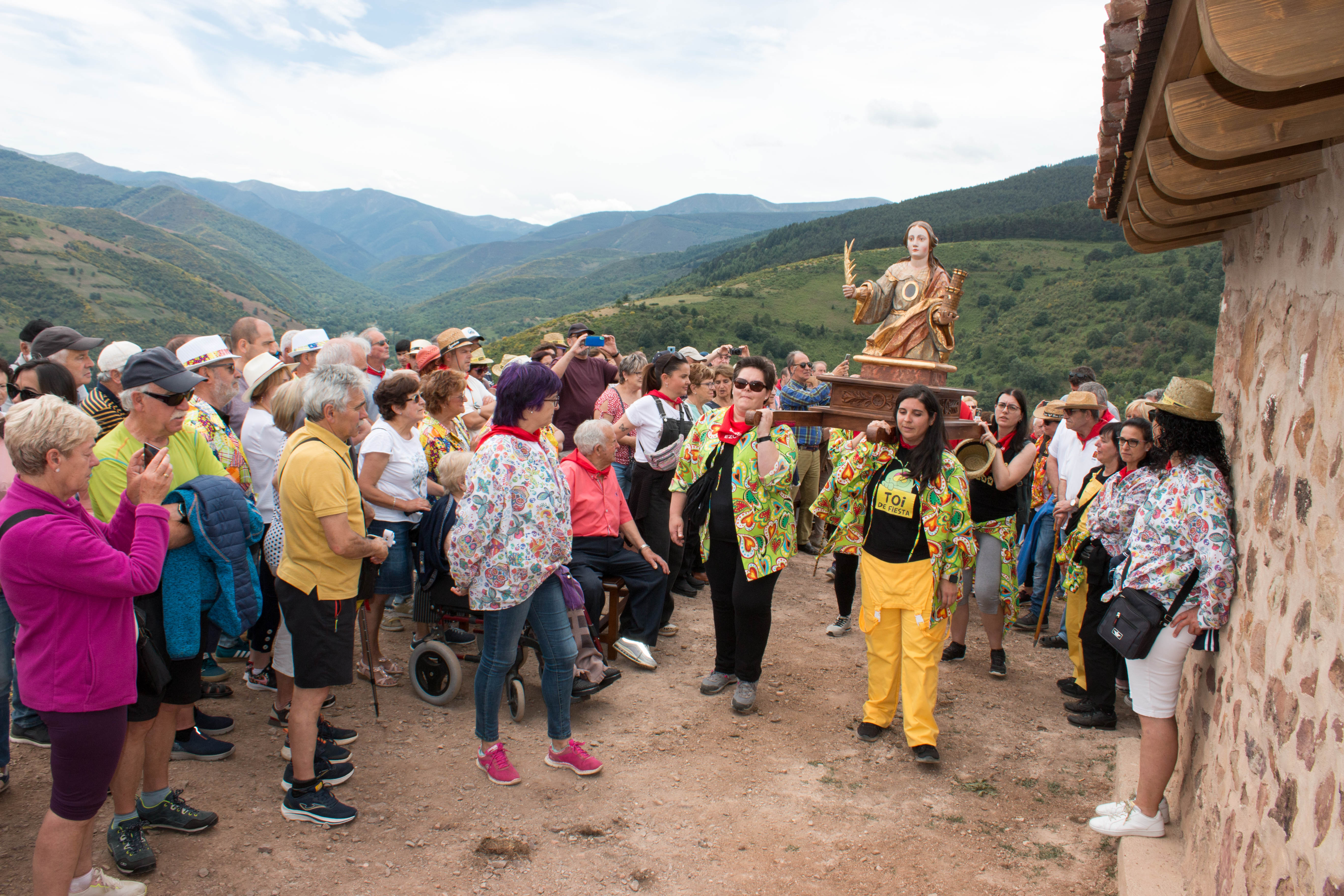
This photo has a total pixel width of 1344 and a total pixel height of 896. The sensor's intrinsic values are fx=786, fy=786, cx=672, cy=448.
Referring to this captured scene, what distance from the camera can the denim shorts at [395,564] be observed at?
4676mm

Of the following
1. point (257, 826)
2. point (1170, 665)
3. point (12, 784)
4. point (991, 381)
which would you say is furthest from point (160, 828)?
point (991, 381)

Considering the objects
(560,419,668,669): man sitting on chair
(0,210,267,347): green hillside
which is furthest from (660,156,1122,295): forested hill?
(560,419,668,669): man sitting on chair

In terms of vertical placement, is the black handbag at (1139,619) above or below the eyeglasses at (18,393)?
below

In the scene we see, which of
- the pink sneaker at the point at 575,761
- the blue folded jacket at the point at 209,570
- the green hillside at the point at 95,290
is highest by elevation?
the green hillside at the point at 95,290

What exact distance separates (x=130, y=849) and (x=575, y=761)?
1.89 metres

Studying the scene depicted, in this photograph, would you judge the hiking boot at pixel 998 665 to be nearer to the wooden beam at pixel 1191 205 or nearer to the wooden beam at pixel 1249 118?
the wooden beam at pixel 1191 205

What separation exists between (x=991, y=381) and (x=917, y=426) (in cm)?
3308

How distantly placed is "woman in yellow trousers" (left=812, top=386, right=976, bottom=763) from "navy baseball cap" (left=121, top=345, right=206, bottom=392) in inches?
135

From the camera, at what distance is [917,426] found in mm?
4359

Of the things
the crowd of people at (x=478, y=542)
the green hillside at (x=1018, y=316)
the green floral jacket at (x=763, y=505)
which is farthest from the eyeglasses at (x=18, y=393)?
the green hillside at (x=1018, y=316)

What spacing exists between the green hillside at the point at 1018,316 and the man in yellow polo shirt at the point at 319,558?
26376 mm

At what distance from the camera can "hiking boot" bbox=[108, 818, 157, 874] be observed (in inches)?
119

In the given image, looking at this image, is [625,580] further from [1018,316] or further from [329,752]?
[1018,316]

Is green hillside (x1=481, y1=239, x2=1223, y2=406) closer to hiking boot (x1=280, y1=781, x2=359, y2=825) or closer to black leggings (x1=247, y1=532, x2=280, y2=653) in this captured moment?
black leggings (x1=247, y1=532, x2=280, y2=653)
